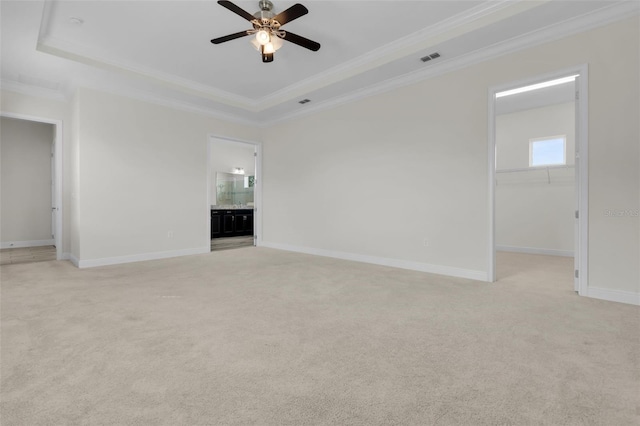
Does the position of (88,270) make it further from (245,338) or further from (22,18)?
(245,338)

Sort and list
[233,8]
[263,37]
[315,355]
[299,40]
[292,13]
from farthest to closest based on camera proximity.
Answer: [299,40] < [263,37] < [292,13] < [233,8] < [315,355]

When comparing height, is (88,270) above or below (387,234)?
below

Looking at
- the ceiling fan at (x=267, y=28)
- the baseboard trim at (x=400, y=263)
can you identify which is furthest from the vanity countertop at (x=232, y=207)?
the ceiling fan at (x=267, y=28)

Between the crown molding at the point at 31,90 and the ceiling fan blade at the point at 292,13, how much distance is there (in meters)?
4.42

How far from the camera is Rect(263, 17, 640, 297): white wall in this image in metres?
3.05

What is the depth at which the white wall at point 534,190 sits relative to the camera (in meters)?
5.87

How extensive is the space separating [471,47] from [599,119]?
61.6 inches

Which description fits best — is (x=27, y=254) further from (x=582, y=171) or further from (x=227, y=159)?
(x=582, y=171)

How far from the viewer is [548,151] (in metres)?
6.21

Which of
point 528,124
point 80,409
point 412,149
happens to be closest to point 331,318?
point 80,409

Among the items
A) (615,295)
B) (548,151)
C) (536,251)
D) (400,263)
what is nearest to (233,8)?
(400,263)

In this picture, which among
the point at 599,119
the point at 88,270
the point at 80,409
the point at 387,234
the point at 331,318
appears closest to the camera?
the point at 80,409

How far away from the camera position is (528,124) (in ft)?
20.8

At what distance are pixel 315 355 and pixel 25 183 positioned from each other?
8.10 m
